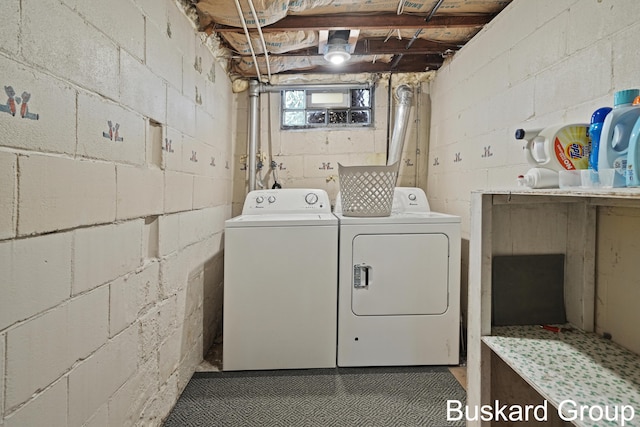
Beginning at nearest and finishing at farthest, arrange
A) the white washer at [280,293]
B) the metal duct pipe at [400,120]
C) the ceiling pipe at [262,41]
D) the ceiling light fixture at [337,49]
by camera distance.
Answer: the ceiling pipe at [262,41], the white washer at [280,293], the ceiling light fixture at [337,49], the metal duct pipe at [400,120]

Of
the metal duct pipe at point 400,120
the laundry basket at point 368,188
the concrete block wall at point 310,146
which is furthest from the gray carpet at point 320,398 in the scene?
the metal duct pipe at point 400,120

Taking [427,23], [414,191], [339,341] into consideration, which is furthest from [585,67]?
[339,341]

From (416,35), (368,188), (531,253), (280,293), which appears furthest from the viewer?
(416,35)

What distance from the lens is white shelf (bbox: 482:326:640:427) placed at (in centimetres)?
80

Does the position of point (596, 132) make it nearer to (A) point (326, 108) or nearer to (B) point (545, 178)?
(B) point (545, 178)

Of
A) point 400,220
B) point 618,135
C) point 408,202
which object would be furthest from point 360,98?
point 618,135

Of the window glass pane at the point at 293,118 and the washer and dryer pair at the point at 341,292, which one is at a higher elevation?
the window glass pane at the point at 293,118

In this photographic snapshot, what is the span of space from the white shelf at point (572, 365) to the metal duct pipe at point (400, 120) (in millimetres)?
1764

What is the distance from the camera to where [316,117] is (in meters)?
2.86

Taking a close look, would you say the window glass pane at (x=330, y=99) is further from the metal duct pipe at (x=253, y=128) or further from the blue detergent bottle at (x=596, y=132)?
the blue detergent bottle at (x=596, y=132)

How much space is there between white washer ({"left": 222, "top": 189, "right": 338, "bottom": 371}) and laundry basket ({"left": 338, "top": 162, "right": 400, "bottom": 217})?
0.76ft

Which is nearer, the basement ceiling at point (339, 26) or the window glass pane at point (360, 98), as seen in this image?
the basement ceiling at point (339, 26)

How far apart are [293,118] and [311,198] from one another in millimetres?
825

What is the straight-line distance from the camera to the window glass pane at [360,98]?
287cm
